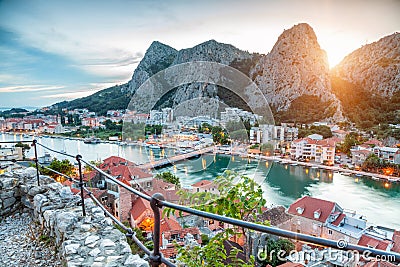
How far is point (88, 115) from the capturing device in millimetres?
40312

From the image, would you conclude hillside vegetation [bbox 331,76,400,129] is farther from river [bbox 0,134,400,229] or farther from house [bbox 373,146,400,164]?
river [bbox 0,134,400,229]

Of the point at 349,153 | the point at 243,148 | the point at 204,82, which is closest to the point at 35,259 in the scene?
the point at 243,148

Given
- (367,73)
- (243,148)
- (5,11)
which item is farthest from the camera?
(367,73)

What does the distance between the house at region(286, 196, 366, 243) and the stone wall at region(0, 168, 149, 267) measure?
9.24m

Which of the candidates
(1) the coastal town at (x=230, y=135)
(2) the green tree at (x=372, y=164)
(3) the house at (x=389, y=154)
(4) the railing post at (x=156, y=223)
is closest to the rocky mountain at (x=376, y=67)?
(1) the coastal town at (x=230, y=135)

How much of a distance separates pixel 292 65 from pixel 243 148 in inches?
1481

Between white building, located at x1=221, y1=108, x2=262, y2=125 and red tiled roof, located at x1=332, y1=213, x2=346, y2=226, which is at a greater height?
white building, located at x1=221, y1=108, x2=262, y2=125

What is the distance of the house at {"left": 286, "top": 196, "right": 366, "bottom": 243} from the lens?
30.6 feet

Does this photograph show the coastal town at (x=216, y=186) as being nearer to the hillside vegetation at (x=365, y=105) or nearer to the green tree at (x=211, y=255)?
the green tree at (x=211, y=255)

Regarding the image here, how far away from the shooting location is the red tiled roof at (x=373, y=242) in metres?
6.82

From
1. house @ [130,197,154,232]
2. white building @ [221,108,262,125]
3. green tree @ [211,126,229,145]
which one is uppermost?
white building @ [221,108,262,125]

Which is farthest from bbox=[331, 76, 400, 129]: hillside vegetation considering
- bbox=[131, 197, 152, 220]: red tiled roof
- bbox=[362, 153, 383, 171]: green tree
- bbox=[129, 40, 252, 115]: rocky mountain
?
bbox=[129, 40, 252, 115]: rocky mountain

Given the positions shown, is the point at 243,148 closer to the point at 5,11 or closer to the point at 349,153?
the point at 5,11

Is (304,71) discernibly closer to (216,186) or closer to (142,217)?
(142,217)
